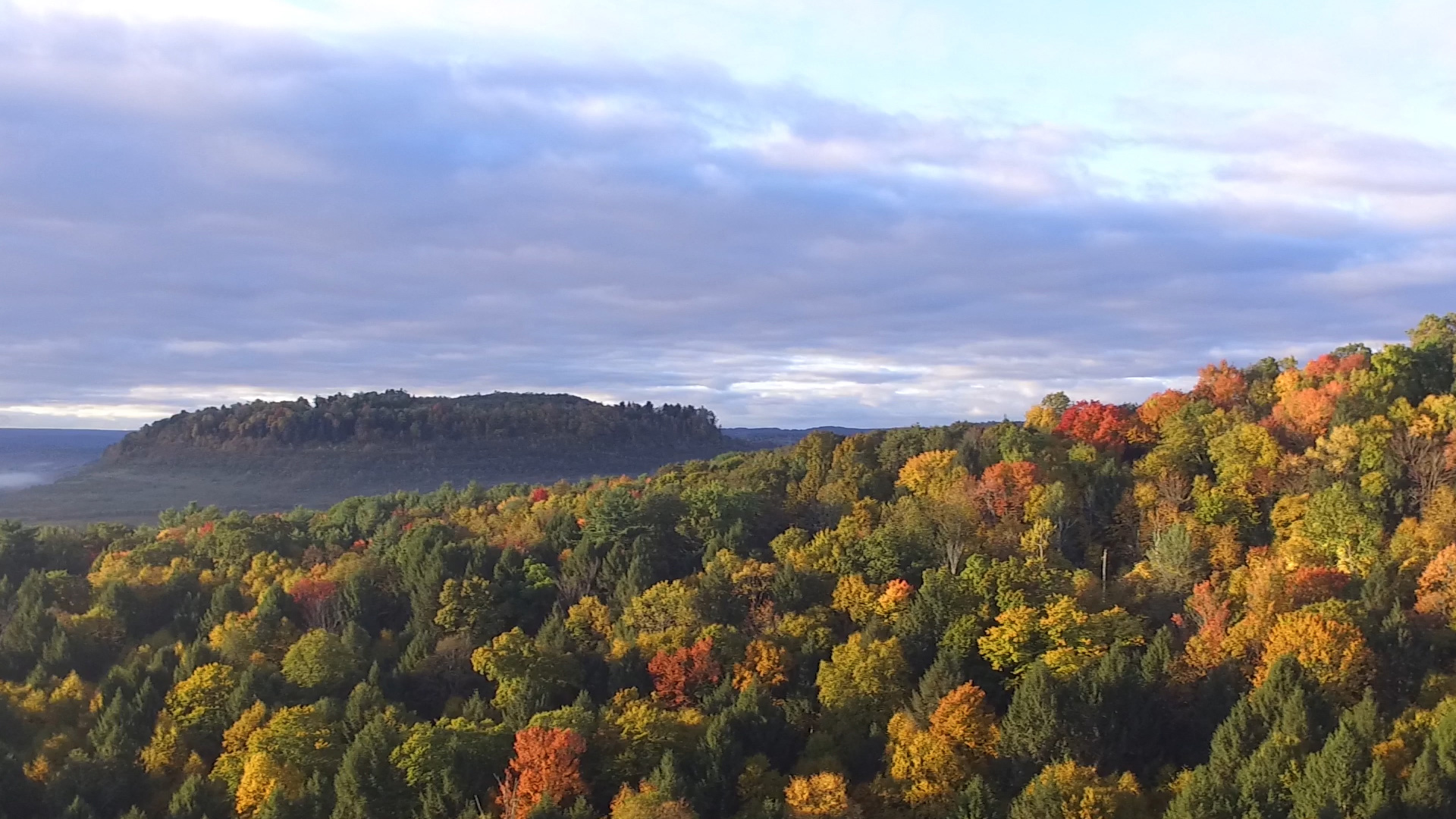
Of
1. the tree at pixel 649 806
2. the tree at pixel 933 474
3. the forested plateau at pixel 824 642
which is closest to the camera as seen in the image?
the tree at pixel 649 806

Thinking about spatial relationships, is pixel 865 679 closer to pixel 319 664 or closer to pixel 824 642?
pixel 824 642

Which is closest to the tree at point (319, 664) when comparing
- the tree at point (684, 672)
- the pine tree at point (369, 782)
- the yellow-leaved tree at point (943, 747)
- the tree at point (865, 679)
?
the pine tree at point (369, 782)

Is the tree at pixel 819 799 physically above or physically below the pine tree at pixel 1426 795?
below

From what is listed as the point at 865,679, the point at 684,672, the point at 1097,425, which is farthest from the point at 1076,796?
the point at 1097,425

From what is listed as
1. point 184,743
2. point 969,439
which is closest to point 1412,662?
point 969,439

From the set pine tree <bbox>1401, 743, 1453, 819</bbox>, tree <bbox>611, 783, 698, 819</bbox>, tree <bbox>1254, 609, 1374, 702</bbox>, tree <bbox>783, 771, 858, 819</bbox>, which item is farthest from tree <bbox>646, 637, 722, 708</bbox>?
pine tree <bbox>1401, 743, 1453, 819</bbox>

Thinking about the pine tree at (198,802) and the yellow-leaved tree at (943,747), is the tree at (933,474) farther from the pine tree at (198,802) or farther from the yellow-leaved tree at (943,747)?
the pine tree at (198,802)

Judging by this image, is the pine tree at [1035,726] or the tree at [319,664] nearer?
the pine tree at [1035,726]
